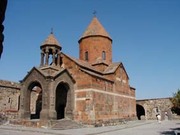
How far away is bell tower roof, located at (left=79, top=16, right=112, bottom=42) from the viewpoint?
96.6ft

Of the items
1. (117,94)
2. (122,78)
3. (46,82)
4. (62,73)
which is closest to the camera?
(46,82)

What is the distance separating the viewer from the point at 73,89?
22578mm

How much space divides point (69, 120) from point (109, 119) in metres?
4.95

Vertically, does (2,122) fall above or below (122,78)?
below

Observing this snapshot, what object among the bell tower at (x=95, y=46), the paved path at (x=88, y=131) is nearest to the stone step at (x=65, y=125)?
the paved path at (x=88, y=131)

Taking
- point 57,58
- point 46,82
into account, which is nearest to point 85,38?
point 57,58

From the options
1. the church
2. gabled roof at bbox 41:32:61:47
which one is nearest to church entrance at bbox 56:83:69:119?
the church

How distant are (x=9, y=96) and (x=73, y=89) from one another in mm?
10167

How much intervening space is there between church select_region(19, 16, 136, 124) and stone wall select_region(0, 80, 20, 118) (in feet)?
12.9

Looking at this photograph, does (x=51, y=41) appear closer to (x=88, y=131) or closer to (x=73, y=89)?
(x=73, y=89)

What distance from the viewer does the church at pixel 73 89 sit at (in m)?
20.5

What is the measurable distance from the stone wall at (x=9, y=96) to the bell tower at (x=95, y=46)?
990 cm

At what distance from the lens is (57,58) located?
23.6 metres

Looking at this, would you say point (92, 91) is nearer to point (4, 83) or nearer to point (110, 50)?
point (110, 50)
